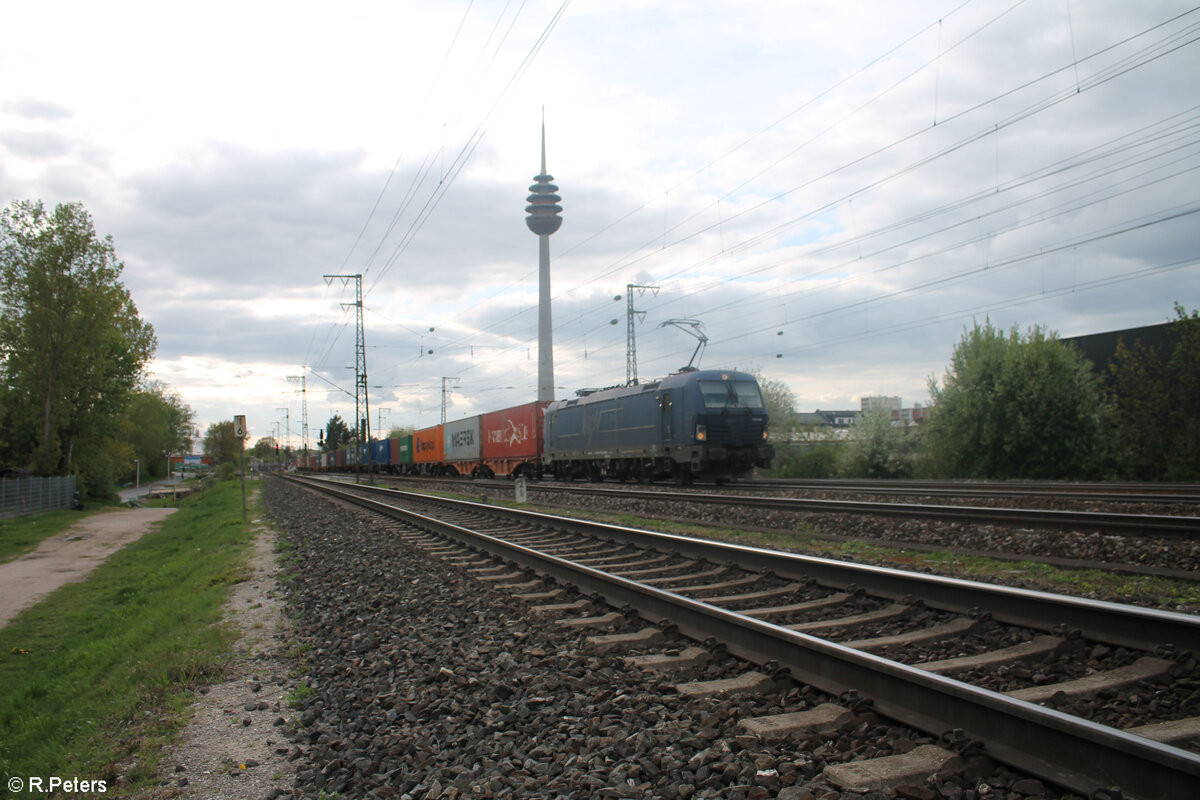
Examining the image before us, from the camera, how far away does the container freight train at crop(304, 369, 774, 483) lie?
2059cm

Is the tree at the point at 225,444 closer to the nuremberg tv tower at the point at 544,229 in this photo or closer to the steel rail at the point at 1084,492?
the nuremberg tv tower at the point at 544,229

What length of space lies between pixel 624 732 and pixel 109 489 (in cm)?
5168

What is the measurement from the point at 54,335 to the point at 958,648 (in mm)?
44454

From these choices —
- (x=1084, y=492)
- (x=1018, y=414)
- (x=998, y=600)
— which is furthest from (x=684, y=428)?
(x=998, y=600)

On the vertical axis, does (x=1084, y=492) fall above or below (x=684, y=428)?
below

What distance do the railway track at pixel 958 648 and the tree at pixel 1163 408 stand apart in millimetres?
23579

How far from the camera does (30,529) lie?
92.1 ft

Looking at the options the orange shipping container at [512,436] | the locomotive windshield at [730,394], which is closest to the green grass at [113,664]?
the locomotive windshield at [730,394]

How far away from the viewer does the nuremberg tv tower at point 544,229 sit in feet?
351

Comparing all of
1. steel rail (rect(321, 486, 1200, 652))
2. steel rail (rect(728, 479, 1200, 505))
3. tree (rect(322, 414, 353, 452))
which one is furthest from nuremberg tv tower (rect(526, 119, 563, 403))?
steel rail (rect(321, 486, 1200, 652))

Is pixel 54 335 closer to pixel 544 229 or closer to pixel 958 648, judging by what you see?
pixel 958 648

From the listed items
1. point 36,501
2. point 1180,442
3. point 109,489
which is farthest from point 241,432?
point 109,489

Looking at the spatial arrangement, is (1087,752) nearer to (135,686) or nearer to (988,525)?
(135,686)

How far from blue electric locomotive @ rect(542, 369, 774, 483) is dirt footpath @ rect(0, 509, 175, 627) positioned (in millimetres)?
15587
